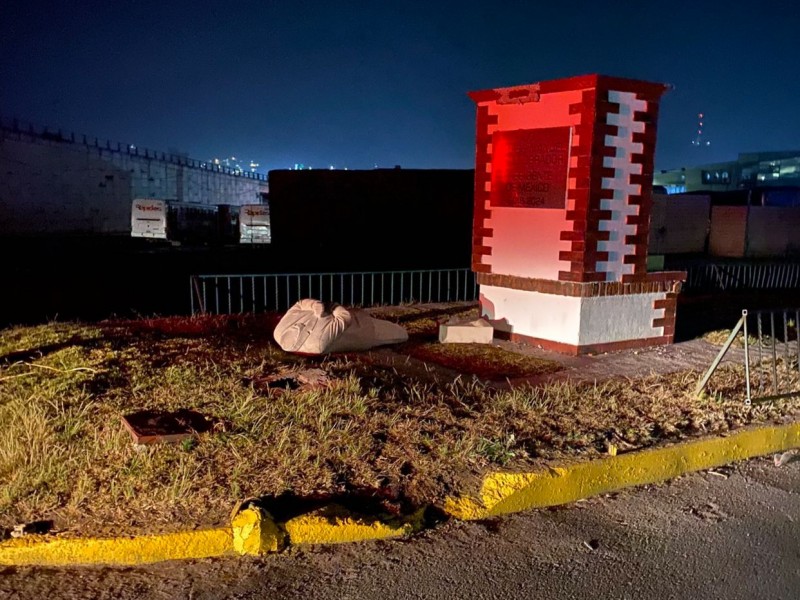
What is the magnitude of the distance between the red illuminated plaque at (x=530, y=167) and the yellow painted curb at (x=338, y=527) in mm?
5408

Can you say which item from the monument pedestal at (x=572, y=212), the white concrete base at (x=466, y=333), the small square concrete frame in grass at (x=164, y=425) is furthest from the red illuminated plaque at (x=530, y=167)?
the small square concrete frame in grass at (x=164, y=425)

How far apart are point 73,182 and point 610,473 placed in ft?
144

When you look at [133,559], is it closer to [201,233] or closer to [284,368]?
[284,368]

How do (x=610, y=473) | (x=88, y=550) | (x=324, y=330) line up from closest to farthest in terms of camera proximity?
(x=88, y=550) → (x=610, y=473) → (x=324, y=330)

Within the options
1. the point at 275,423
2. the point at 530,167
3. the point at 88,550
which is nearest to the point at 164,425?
the point at 275,423

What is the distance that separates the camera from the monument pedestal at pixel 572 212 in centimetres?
843

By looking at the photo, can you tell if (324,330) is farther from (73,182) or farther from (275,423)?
(73,182)

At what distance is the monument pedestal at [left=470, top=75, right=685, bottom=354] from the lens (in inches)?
332

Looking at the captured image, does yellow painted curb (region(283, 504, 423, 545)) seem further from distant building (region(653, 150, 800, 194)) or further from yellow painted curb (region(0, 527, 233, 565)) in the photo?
distant building (region(653, 150, 800, 194))

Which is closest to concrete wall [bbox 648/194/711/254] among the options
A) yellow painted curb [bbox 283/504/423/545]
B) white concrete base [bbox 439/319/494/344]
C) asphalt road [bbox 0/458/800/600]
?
white concrete base [bbox 439/319/494/344]

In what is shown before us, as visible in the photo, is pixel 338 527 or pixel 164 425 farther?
pixel 164 425

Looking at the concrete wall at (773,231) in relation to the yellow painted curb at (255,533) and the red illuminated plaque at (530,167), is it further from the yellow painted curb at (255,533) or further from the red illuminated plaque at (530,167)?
the yellow painted curb at (255,533)

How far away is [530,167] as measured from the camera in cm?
899

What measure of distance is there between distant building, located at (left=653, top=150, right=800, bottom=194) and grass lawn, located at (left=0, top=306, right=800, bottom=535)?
149 feet
